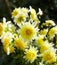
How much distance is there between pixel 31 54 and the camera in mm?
1834

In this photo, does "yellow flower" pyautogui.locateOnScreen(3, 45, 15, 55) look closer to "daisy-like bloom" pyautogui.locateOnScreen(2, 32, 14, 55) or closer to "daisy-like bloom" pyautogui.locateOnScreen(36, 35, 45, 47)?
"daisy-like bloom" pyautogui.locateOnScreen(2, 32, 14, 55)

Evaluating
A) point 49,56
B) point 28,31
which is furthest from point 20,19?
point 49,56

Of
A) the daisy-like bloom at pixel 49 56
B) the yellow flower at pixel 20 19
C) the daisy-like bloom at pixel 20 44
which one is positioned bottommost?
the daisy-like bloom at pixel 49 56

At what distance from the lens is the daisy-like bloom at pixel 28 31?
5.98 ft

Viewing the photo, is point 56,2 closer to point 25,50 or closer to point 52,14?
point 52,14

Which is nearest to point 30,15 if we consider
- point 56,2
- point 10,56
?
point 10,56

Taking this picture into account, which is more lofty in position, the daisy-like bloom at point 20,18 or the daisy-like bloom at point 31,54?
the daisy-like bloom at point 20,18

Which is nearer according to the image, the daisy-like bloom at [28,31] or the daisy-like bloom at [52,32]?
the daisy-like bloom at [28,31]

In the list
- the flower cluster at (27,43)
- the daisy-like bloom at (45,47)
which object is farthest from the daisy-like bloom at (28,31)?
the daisy-like bloom at (45,47)

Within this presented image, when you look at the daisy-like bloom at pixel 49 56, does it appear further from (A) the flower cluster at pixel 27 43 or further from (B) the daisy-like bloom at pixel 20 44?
(B) the daisy-like bloom at pixel 20 44

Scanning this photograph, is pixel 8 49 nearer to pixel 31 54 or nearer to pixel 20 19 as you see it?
pixel 31 54

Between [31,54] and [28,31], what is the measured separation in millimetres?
127

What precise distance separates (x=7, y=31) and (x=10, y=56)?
0.21 metres

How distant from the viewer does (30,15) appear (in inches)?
81.1
